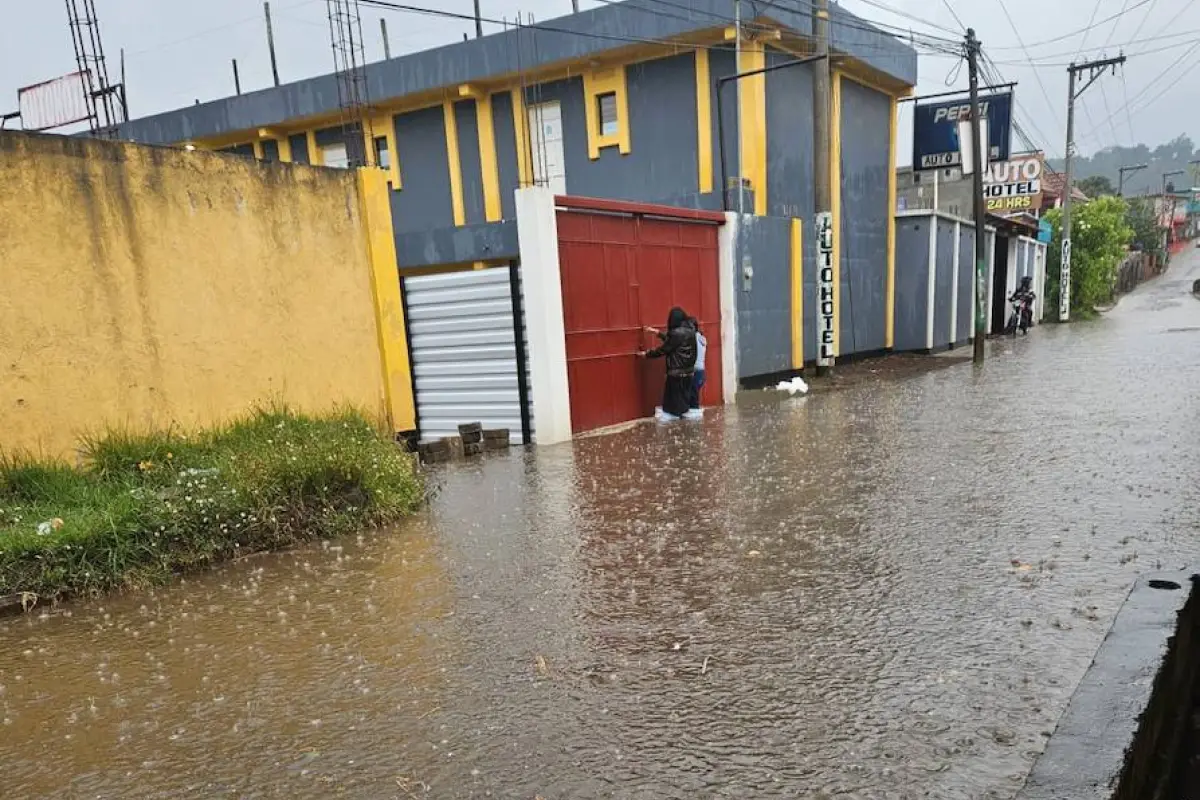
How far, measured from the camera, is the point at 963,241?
22453 mm

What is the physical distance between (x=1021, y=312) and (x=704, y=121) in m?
16.3

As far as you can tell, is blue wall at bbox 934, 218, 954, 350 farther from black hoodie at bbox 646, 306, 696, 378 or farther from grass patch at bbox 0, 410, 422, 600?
grass patch at bbox 0, 410, 422, 600

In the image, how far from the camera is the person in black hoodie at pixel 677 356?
34.4 ft

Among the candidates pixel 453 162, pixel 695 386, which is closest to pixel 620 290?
pixel 695 386

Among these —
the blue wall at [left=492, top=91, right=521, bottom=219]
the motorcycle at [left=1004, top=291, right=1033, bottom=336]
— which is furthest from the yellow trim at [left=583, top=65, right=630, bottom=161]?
the motorcycle at [left=1004, top=291, right=1033, bottom=336]

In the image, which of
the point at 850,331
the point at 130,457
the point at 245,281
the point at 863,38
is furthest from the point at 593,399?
the point at 863,38

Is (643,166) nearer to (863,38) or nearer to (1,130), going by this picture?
(863,38)

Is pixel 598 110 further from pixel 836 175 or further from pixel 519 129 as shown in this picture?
pixel 836 175

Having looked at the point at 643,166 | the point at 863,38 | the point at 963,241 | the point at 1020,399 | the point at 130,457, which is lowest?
the point at 1020,399

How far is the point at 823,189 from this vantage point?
14.7 meters

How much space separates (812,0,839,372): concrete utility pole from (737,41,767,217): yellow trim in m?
1.00

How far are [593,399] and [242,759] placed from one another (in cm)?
771

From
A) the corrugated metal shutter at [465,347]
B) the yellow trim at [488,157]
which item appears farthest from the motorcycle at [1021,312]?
the corrugated metal shutter at [465,347]

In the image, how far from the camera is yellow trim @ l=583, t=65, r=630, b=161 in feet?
52.2
